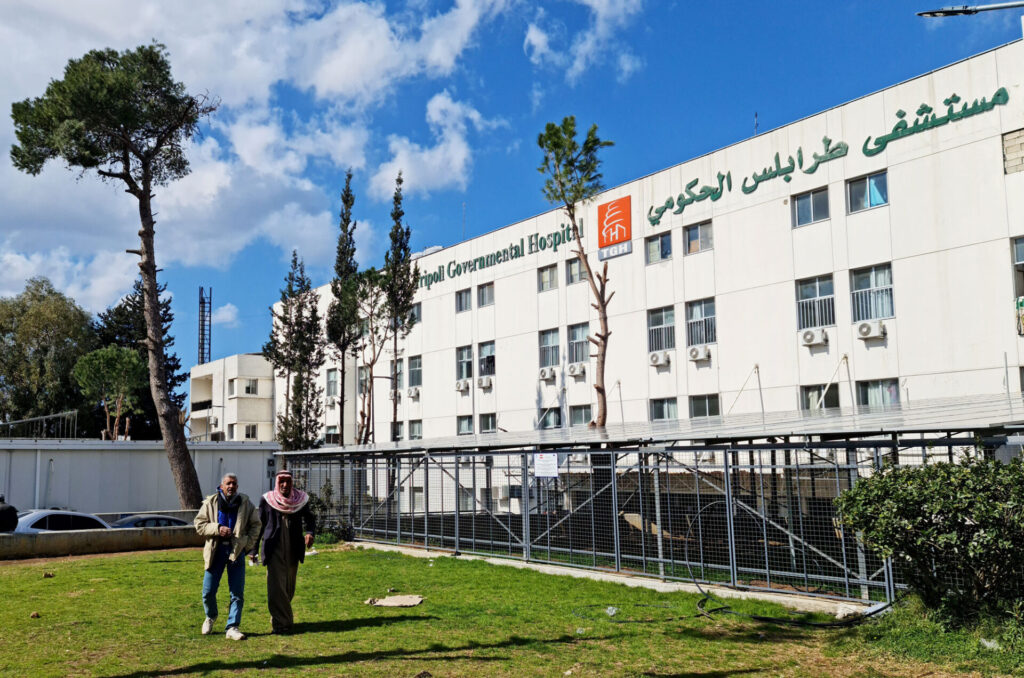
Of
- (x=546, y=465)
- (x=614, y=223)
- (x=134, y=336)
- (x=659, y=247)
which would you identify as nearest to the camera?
(x=546, y=465)

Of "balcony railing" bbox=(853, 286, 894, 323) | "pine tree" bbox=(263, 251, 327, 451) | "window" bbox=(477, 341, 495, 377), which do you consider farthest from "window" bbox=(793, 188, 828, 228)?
"pine tree" bbox=(263, 251, 327, 451)

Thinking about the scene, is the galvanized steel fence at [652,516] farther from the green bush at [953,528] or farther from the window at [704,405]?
the window at [704,405]

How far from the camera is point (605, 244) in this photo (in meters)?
33.0

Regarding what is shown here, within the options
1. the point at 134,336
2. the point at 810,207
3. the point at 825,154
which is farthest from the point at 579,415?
the point at 134,336

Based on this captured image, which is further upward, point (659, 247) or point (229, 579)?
point (659, 247)

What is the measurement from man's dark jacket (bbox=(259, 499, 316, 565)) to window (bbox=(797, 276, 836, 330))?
755 inches

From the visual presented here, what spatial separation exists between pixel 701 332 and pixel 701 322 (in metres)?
0.34

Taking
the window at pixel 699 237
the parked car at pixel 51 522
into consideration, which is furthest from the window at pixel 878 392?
the parked car at pixel 51 522

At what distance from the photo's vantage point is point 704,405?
2911 cm

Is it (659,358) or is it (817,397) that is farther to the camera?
(659,358)

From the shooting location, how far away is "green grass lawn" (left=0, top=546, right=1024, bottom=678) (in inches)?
340

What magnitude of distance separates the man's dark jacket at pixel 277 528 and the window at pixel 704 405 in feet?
66.4

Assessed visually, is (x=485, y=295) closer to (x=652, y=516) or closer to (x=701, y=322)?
(x=701, y=322)

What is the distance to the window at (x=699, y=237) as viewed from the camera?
96.5 feet
